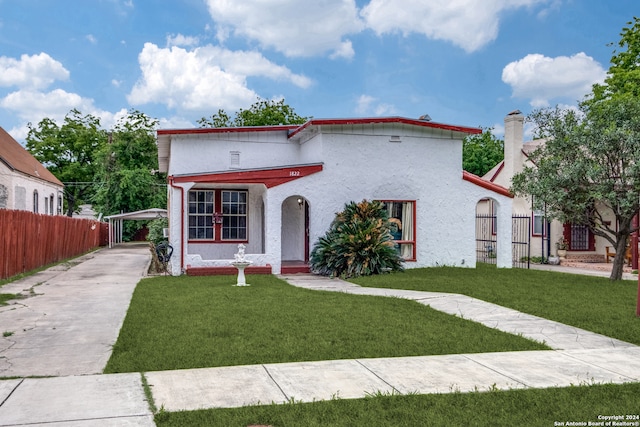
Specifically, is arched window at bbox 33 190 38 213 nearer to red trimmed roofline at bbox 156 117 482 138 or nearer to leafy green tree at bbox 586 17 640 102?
red trimmed roofline at bbox 156 117 482 138

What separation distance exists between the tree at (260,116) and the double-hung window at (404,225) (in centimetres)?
3425

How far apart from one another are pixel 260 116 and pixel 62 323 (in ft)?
146

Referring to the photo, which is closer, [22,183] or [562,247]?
[562,247]

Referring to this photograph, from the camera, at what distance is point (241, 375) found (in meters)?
6.27

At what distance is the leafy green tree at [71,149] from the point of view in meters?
57.5

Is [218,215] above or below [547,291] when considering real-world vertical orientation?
above

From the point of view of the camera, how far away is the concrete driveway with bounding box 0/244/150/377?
6.90 metres

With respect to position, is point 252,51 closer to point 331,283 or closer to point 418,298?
point 331,283

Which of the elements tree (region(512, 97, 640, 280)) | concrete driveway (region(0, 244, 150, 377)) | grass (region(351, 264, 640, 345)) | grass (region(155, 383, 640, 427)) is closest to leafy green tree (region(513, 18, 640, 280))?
tree (region(512, 97, 640, 280))

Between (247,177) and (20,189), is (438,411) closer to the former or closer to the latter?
(247,177)

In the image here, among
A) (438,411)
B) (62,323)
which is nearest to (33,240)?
(62,323)

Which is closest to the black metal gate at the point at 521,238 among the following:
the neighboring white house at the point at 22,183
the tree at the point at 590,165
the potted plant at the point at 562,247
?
the potted plant at the point at 562,247

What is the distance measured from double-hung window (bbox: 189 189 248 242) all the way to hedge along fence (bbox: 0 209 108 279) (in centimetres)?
501

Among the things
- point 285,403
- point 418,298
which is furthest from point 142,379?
point 418,298
